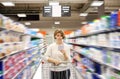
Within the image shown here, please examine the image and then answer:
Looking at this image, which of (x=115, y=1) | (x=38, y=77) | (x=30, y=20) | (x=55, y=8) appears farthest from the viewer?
(x=30, y=20)

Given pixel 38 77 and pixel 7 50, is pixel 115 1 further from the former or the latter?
pixel 7 50

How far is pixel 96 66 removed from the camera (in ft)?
18.7

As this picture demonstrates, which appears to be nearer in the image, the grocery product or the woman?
the grocery product

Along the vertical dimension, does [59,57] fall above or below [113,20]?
below

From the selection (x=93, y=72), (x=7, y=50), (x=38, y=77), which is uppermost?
(x=7, y=50)

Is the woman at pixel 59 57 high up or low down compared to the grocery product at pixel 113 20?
down

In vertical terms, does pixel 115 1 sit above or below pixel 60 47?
above

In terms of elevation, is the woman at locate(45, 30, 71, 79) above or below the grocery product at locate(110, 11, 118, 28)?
below

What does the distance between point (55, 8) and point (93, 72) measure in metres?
6.13

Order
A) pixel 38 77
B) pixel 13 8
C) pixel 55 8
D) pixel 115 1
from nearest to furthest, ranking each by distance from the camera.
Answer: pixel 38 77, pixel 55 8, pixel 115 1, pixel 13 8

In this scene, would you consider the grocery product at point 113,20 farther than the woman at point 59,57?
No

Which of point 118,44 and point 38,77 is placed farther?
point 38,77

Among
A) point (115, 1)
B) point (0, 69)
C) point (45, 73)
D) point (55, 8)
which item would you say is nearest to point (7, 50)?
point (0, 69)

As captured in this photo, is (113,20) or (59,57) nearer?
(113,20)
